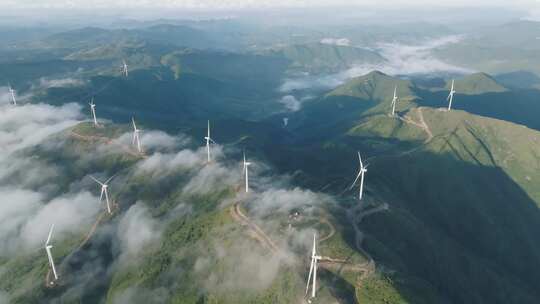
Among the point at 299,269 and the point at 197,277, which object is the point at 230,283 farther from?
the point at 299,269

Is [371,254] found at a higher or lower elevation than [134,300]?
higher

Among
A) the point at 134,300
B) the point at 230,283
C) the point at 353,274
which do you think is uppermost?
the point at 353,274

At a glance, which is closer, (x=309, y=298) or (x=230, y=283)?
(x=309, y=298)

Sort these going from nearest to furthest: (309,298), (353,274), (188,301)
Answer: (309,298) → (353,274) → (188,301)

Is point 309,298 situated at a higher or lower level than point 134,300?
higher

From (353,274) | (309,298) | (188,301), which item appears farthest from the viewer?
(188,301)

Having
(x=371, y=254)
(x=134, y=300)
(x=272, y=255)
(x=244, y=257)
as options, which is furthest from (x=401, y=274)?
(x=134, y=300)

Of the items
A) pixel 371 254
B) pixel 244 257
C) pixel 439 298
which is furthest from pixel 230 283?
pixel 439 298

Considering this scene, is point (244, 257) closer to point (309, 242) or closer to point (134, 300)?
point (309, 242)

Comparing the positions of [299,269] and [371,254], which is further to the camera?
[371,254]
